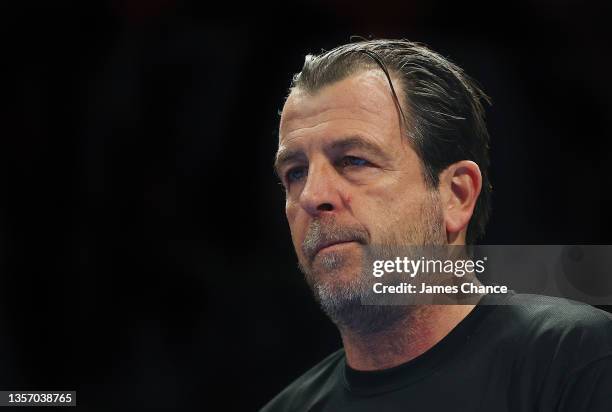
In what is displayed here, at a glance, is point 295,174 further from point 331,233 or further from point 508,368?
point 508,368

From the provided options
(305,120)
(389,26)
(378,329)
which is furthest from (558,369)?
(389,26)

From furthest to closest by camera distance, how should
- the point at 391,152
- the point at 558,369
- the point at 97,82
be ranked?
1. the point at 97,82
2. the point at 391,152
3. the point at 558,369

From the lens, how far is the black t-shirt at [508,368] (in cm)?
116

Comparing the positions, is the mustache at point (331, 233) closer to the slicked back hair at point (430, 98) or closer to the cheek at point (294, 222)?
the cheek at point (294, 222)

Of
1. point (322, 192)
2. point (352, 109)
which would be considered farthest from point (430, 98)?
point (322, 192)

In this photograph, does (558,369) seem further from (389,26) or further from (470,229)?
(389,26)

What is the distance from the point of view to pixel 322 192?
1346 mm

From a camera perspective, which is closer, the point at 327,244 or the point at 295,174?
the point at 327,244

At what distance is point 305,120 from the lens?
Answer: 4.66ft

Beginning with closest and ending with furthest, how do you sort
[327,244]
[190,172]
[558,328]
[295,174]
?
[558,328], [327,244], [295,174], [190,172]

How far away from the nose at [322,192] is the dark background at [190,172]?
0.21 meters

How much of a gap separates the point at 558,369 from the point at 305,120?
2.04ft

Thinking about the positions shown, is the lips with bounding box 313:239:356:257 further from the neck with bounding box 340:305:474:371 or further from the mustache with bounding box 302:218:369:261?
the neck with bounding box 340:305:474:371

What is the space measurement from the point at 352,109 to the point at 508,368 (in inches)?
20.6
